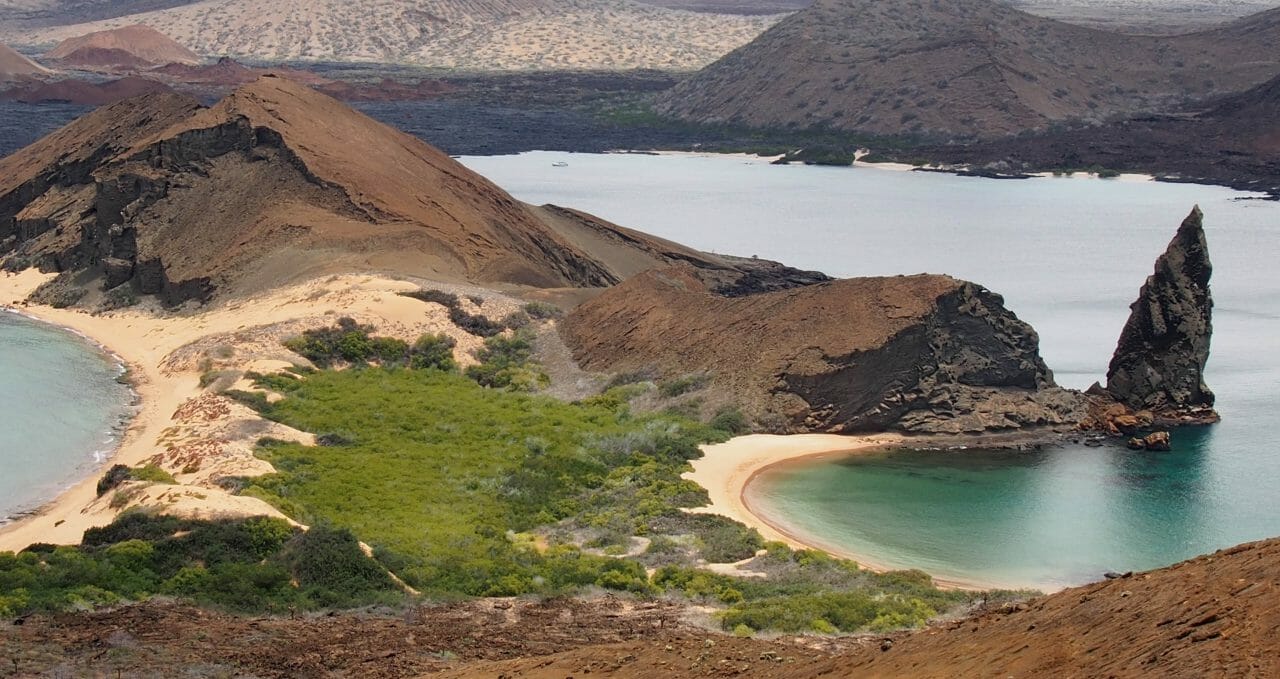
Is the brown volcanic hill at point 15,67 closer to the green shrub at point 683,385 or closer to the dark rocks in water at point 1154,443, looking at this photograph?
the green shrub at point 683,385

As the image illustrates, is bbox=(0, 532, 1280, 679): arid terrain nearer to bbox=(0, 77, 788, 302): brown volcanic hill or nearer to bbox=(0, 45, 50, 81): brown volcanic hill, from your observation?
bbox=(0, 77, 788, 302): brown volcanic hill

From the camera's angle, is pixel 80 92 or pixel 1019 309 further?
pixel 80 92

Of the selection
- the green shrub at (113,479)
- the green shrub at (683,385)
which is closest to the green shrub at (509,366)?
the green shrub at (683,385)

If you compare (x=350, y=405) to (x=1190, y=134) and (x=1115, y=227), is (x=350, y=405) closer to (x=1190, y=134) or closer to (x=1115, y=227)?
(x=1115, y=227)

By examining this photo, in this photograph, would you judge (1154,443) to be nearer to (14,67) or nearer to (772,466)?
(772,466)

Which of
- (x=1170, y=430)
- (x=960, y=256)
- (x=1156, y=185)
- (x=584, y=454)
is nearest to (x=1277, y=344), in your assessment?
(x=1170, y=430)

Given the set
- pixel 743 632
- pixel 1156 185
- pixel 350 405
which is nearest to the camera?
pixel 743 632

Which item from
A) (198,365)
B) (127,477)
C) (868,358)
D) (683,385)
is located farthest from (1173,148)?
(127,477)
